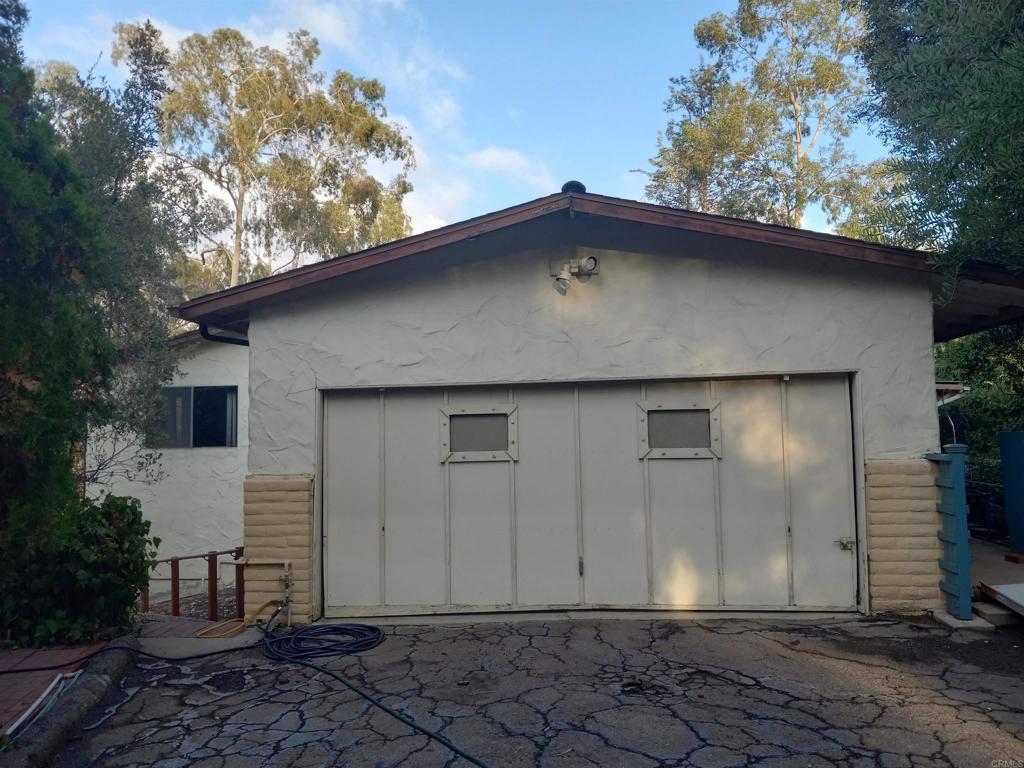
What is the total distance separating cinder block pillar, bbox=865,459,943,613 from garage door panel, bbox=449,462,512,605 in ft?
11.0

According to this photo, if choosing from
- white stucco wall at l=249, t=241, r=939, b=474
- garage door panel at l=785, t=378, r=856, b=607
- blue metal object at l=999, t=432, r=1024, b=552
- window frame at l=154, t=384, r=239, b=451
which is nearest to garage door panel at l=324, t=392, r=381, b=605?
white stucco wall at l=249, t=241, r=939, b=474

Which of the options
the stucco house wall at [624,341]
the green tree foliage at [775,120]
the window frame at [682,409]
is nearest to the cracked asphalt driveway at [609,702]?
the stucco house wall at [624,341]

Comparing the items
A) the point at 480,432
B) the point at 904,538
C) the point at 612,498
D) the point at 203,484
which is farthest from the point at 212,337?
the point at 904,538

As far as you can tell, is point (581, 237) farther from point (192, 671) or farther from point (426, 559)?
point (192, 671)

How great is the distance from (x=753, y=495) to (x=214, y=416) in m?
9.61

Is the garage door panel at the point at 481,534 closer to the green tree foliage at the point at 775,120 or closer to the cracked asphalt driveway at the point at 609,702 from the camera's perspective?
the cracked asphalt driveway at the point at 609,702

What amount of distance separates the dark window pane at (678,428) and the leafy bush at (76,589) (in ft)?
16.3

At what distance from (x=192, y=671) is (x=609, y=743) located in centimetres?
352

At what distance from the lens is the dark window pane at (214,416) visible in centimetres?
1212

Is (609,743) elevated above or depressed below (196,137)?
below

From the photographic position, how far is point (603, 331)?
258 inches

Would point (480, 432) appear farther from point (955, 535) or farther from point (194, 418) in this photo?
point (194, 418)

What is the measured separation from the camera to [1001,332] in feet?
32.3

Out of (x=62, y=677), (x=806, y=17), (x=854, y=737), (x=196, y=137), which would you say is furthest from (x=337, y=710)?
(x=806, y=17)
